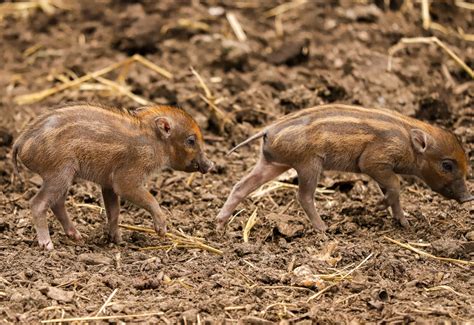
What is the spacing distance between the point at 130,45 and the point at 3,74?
1.56 m

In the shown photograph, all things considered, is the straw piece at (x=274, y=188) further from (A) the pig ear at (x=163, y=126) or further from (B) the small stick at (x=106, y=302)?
→ (B) the small stick at (x=106, y=302)

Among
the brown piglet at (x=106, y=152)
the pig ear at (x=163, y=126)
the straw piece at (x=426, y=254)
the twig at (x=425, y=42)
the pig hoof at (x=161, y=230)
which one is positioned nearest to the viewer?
the brown piglet at (x=106, y=152)

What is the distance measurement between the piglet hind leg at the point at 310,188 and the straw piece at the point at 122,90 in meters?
2.98

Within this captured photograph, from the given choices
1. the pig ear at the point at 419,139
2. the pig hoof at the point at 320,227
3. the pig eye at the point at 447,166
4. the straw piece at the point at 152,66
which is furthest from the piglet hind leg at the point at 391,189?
the straw piece at the point at 152,66

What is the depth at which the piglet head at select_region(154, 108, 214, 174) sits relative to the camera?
7.74 metres

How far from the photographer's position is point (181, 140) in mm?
7863

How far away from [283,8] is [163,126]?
17.2 ft

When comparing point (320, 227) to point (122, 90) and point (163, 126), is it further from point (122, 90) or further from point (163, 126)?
point (122, 90)

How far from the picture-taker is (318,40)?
38.4 ft

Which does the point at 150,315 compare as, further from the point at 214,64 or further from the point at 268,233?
the point at 214,64

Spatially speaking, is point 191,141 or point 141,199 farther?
point 191,141

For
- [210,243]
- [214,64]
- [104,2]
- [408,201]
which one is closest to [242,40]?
[214,64]

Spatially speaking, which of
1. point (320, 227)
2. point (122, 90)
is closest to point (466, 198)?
point (320, 227)

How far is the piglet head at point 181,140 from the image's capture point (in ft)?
25.4
